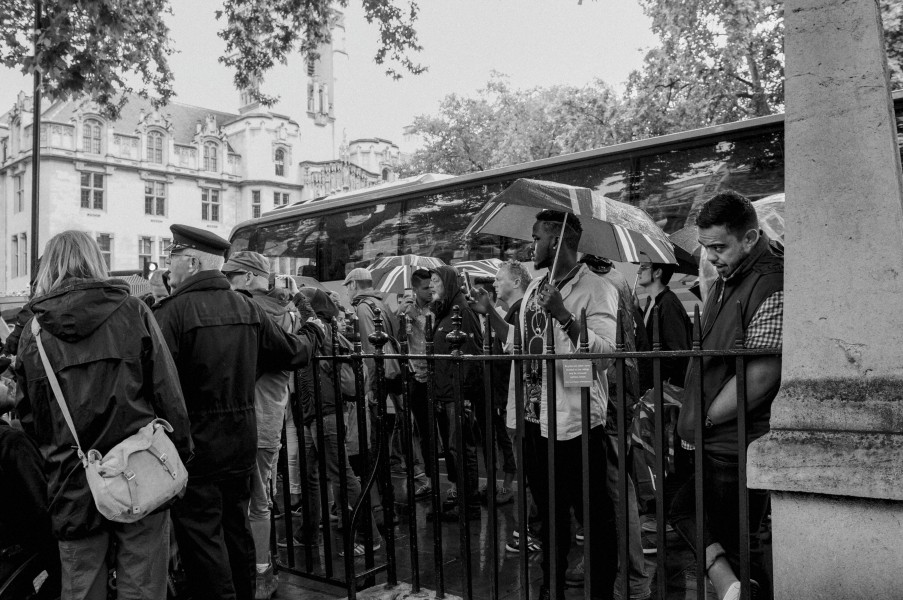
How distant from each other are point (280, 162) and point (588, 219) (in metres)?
48.9

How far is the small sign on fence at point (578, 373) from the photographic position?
3182 millimetres

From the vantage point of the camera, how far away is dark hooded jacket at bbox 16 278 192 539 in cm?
323

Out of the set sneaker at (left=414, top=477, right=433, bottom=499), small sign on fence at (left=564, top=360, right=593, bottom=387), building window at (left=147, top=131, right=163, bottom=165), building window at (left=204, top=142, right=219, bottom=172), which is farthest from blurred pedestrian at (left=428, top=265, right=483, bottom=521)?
building window at (left=204, top=142, right=219, bottom=172)

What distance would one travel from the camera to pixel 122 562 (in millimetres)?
3340

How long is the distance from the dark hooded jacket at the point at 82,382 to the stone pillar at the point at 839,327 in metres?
2.50

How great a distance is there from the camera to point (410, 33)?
34.1 ft

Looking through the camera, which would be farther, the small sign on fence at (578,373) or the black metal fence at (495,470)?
the small sign on fence at (578,373)

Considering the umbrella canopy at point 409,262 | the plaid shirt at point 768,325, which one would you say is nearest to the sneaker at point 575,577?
the plaid shirt at point 768,325

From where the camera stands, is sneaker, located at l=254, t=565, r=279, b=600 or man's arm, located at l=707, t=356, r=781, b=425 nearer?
man's arm, located at l=707, t=356, r=781, b=425

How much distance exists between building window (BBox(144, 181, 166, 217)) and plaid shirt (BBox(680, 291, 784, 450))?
47230 mm

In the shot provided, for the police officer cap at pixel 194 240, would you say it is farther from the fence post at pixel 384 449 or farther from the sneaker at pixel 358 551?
the sneaker at pixel 358 551

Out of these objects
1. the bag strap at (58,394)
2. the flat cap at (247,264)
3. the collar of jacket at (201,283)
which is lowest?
the bag strap at (58,394)

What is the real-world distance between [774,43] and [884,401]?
16589 mm

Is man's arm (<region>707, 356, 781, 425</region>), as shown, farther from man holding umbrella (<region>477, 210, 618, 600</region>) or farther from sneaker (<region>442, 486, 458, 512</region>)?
sneaker (<region>442, 486, 458, 512</region>)
